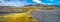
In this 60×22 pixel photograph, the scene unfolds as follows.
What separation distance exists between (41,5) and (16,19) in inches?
12.1

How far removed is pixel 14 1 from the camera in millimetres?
1454

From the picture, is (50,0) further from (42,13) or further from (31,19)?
(31,19)

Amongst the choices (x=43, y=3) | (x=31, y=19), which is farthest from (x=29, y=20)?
(x=43, y=3)

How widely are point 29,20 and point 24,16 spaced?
7 centimetres

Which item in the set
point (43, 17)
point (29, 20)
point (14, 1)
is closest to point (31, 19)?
point (29, 20)

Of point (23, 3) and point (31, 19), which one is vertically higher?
point (23, 3)

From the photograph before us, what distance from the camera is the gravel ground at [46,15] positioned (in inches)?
56.7

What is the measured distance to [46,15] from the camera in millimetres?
1453

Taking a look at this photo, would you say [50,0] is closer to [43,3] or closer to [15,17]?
[43,3]

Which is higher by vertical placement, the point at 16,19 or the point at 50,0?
the point at 50,0

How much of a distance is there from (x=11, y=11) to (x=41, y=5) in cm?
33

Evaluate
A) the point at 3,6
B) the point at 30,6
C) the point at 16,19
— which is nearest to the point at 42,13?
the point at 30,6

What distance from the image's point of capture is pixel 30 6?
1444 mm

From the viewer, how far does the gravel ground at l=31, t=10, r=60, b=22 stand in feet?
4.73
